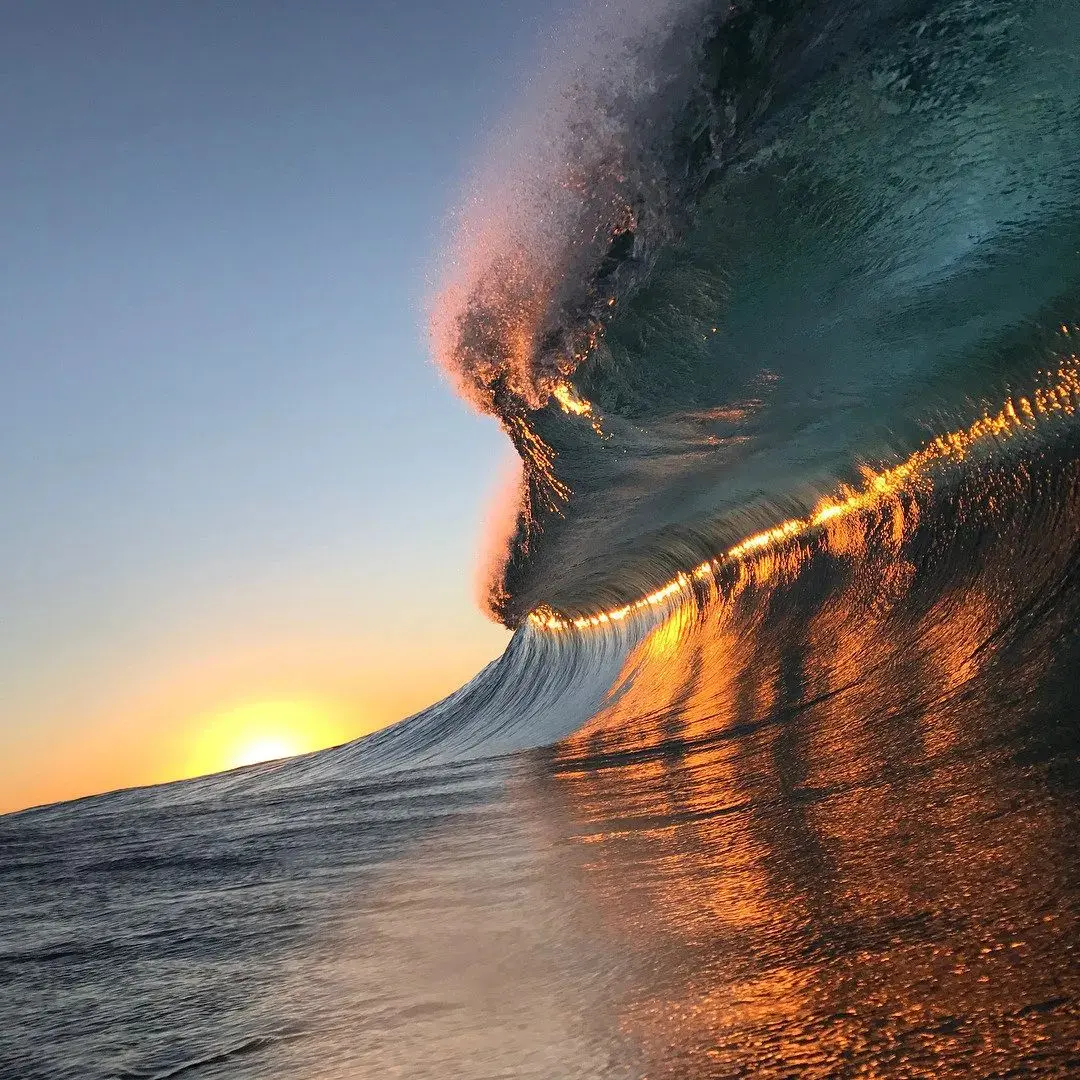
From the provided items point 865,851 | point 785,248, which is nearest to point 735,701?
point 785,248

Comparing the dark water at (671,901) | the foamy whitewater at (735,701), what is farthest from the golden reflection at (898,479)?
the dark water at (671,901)

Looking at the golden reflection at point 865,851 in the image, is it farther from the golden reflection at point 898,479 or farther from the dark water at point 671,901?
the golden reflection at point 898,479

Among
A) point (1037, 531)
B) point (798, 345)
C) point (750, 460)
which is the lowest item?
point (1037, 531)

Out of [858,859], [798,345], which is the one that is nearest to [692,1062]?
[858,859]

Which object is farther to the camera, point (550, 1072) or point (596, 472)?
point (596, 472)

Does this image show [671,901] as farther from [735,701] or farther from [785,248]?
[785,248]

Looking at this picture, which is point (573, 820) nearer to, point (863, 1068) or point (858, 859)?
point (858, 859)

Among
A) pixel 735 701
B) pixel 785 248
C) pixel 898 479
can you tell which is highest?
pixel 785 248
